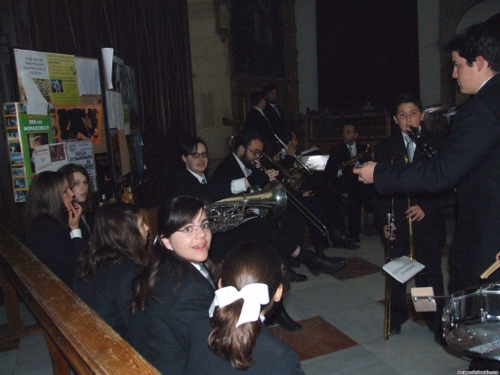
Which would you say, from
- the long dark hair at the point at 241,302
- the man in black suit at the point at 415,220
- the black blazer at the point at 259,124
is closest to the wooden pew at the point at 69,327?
the long dark hair at the point at 241,302

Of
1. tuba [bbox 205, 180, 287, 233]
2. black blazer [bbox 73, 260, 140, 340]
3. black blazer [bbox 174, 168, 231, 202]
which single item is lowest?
black blazer [bbox 73, 260, 140, 340]

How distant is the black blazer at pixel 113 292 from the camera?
204cm

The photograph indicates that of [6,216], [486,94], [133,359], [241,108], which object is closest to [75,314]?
[133,359]

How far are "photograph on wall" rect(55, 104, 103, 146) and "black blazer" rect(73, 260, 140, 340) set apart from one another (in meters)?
1.49

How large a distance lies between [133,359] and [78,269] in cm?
100

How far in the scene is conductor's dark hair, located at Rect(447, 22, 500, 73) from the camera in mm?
1877

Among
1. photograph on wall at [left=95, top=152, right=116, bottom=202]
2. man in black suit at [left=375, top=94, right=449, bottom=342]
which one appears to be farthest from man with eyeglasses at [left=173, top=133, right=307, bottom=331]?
man in black suit at [left=375, top=94, right=449, bottom=342]

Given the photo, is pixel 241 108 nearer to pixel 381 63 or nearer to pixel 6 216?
pixel 381 63

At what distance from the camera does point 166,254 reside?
1.74 meters

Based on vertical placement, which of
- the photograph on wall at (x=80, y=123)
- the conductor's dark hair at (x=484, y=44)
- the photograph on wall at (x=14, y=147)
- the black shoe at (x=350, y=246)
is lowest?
the black shoe at (x=350, y=246)

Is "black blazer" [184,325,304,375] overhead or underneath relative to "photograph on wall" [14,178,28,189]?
underneath

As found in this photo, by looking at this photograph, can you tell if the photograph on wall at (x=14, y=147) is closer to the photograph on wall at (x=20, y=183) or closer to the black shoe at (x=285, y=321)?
the photograph on wall at (x=20, y=183)

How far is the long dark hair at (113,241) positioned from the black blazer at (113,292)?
0.13 feet

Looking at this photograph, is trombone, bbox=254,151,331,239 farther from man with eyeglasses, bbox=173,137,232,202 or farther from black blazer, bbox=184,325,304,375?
black blazer, bbox=184,325,304,375
